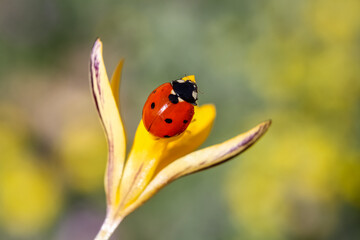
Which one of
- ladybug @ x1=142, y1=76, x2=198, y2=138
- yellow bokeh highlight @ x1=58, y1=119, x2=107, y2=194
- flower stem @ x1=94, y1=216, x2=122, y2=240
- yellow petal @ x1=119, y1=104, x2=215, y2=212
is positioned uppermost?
yellow bokeh highlight @ x1=58, y1=119, x2=107, y2=194

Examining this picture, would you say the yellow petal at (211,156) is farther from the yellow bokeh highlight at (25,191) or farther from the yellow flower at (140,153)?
the yellow bokeh highlight at (25,191)

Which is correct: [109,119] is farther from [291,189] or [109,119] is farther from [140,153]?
[291,189]

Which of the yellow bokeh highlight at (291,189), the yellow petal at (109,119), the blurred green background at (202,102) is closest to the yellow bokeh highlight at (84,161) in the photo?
the blurred green background at (202,102)

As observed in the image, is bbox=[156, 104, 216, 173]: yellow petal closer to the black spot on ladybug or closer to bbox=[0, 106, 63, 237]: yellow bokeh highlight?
the black spot on ladybug

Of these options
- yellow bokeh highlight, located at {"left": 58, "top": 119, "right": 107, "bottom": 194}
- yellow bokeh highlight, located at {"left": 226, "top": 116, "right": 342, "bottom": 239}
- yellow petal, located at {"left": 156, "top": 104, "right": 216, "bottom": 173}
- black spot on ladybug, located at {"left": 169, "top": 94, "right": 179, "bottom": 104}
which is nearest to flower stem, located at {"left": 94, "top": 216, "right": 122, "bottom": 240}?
yellow petal, located at {"left": 156, "top": 104, "right": 216, "bottom": 173}

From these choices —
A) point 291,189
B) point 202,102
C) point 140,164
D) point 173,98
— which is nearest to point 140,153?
point 140,164

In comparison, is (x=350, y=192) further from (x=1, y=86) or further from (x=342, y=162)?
(x=1, y=86)
